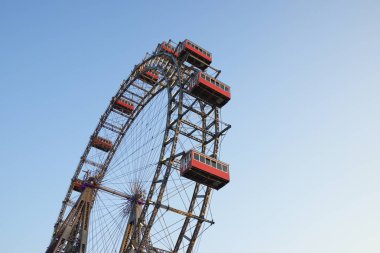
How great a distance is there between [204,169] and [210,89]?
7102 millimetres

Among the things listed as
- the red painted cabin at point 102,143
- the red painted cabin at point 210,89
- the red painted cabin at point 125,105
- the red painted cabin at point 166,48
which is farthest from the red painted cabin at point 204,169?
the red painted cabin at point 102,143

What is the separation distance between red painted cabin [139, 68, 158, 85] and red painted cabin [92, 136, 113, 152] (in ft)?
35.2

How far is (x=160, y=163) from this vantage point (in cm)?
2600

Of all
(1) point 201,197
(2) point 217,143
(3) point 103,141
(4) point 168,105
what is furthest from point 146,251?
(3) point 103,141

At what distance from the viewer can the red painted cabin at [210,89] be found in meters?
28.1

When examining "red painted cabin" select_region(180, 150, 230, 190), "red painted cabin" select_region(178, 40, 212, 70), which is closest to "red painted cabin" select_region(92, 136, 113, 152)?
"red painted cabin" select_region(178, 40, 212, 70)

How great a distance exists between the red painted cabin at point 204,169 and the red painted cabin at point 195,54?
407 inches

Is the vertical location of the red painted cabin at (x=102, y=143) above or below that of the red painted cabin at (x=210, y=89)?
above

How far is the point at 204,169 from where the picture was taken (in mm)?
24094

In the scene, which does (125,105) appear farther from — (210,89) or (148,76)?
(210,89)

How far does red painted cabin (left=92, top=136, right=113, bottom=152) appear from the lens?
4600cm

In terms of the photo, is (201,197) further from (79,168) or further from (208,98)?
(79,168)

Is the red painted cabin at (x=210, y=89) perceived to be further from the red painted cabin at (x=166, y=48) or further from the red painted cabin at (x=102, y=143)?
the red painted cabin at (x=102, y=143)

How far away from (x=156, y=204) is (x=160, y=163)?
123 inches
